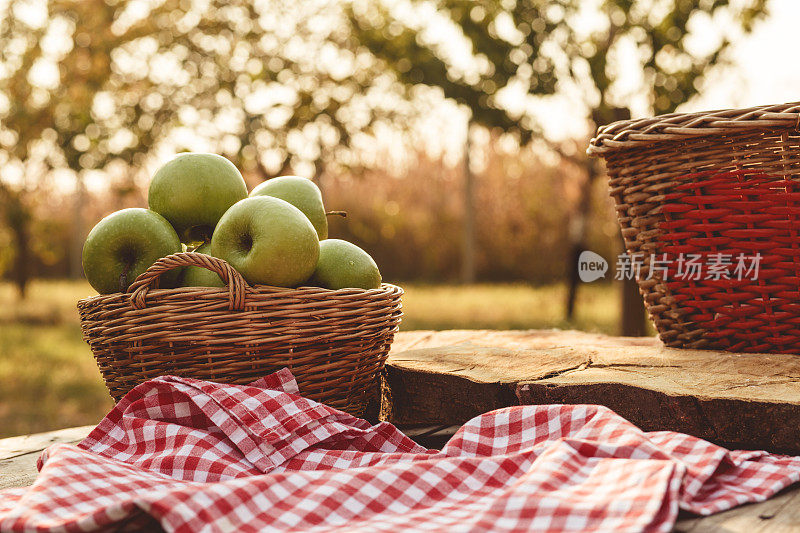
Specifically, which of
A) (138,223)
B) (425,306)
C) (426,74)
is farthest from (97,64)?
(138,223)

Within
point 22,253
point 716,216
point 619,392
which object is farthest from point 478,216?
point 619,392

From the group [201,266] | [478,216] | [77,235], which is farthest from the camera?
[77,235]

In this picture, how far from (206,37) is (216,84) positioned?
429 mm

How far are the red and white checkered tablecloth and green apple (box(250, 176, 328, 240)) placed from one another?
424 mm

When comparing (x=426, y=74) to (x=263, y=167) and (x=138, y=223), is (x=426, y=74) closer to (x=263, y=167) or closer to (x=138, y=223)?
(x=263, y=167)

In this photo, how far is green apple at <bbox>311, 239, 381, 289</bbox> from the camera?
63.5 inches

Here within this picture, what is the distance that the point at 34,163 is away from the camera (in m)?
7.38

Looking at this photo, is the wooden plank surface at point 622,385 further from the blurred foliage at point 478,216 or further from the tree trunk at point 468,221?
the blurred foliage at point 478,216

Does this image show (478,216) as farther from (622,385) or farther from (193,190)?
(622,385)

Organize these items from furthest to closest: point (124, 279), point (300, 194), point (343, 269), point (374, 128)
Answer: point (374, 128), point (300, 194), point (343, 269), point (124, 279)

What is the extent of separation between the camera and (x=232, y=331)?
142cm

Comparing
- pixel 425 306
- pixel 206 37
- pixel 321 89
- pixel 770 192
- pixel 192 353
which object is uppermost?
pixel 206 37

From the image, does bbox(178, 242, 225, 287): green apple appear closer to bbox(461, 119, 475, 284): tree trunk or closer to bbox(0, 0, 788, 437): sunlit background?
bbox(0, 0, 788, 437): sunlit background

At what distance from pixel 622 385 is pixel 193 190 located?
96 centimetres
